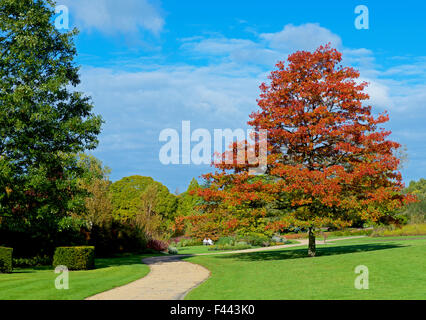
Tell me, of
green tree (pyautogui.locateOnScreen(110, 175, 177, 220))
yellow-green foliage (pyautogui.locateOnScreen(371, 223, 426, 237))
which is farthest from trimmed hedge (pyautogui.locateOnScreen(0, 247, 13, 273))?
green tree (pyautogui.locateOnScreen(110, 175, 177, 220))

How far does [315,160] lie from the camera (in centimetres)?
2395

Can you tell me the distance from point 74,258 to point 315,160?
14.6 meters

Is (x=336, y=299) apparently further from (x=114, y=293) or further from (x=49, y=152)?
(x=49, y=152)

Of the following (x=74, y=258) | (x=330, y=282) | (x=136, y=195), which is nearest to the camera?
(x=330, y=282)

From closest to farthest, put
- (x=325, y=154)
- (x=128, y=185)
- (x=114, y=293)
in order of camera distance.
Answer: (x=114, y=293) → (x=325, y=154) → (x=128, y=185)

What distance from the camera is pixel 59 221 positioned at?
2002cm

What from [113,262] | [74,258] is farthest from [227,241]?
[74,258]

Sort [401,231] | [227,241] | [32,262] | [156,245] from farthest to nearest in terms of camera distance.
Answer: [401,231] < [227,241] < [156,245] < [32,262]

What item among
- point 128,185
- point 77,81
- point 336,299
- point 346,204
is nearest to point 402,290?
point 336,299

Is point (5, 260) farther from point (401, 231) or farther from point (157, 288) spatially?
point (401, 231)

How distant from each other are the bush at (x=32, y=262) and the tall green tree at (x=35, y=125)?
324 centimetres

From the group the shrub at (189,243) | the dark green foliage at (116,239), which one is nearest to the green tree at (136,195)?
the shrub at (189,243)

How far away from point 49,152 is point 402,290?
56.2 ft

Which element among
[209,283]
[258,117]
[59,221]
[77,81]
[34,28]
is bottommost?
[209,283]
